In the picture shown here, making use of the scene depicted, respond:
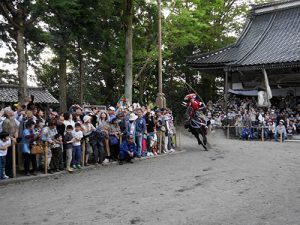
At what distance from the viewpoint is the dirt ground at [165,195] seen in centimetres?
559

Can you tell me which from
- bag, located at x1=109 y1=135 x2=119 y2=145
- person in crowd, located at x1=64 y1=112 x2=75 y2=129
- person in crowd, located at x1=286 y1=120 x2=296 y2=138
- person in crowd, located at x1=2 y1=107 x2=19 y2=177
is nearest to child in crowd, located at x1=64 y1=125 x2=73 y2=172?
person in crowd, located at x1=64 y1=112 x2=75 y2=129

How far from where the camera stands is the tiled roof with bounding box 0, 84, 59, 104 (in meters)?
25.5

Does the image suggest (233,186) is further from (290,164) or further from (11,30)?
(11,30)

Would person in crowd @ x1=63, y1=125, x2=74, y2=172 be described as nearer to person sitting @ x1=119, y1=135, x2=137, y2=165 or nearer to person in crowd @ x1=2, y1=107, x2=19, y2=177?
person in crowd @ x1=2, y1=107, x2=19, y2=177

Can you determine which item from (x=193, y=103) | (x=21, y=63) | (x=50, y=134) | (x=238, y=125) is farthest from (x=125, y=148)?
(x=238, y=125)

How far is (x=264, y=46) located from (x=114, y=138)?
16.8 m

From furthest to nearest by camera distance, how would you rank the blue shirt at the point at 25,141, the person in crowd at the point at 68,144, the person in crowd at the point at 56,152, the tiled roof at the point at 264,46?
the tiled roof at the point at 264,46 < the person in crowd at the point at 68,144 < the person in crowd at the point at 56,152 < the blue shirt at the point at 25,141

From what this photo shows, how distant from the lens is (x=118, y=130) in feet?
39.0

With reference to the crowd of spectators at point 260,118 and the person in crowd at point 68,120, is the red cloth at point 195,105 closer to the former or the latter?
the person in crowd at point 68,120

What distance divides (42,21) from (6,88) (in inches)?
598

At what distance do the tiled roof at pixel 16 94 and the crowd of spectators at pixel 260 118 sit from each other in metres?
13.2

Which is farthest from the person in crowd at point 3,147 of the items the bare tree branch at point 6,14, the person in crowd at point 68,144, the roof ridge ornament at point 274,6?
the roof ridge ornament at point 274,6

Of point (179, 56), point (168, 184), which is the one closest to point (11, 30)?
point (168, 184)

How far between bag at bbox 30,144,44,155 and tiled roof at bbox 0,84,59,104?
1723cm
